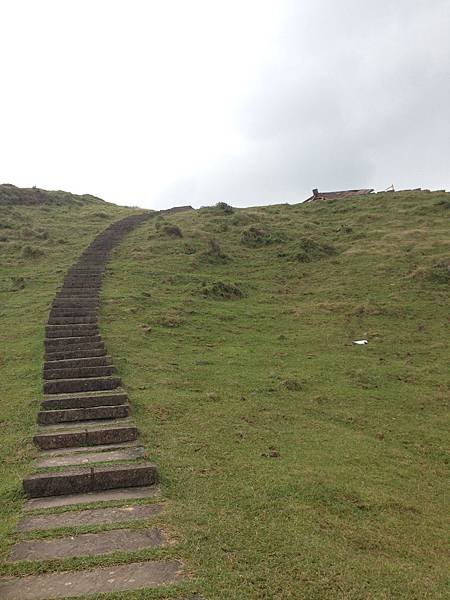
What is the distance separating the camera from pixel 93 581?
5.26 meters

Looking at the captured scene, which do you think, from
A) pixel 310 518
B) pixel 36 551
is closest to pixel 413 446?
pixel 310 518

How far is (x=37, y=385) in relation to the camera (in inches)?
468

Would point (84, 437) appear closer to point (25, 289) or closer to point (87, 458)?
point (87, 458)

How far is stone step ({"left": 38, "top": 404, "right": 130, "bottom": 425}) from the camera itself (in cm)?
995

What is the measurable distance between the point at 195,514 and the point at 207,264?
67.2 ft

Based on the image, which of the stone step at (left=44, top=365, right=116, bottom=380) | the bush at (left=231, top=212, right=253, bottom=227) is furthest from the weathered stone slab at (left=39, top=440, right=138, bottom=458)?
the bush at (left=231, top=212, right=253, bottom=227)

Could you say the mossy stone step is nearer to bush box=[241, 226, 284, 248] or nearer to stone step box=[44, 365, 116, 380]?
stone step box=[44, 365, 116, 380]

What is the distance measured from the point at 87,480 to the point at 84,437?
164 centimetres

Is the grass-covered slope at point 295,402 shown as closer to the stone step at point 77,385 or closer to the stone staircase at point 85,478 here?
the stone staircase at point 85,478

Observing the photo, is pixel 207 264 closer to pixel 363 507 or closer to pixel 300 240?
pixel 300 240

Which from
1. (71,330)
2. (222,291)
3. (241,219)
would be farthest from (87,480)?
Answer: (241,219)

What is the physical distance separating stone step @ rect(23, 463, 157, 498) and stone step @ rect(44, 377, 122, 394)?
12.3 ft

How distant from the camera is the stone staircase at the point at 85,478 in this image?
17.5 feet

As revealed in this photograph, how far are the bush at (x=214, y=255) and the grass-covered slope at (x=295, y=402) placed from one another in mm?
123
